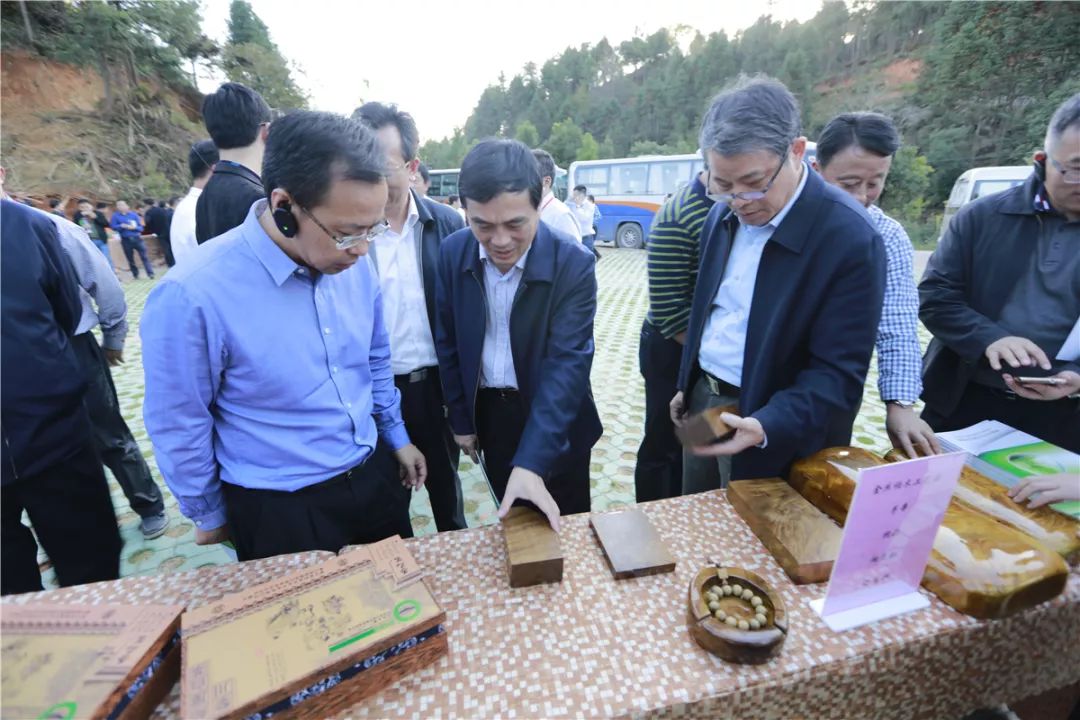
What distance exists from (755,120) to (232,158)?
223 centimetres

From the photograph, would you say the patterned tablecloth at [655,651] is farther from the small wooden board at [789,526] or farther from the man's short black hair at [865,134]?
the man's short black hair at [865,134]

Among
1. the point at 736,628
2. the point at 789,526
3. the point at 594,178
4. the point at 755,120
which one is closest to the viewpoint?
the point at 736,628

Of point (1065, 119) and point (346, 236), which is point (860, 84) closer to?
point (1065, 119)

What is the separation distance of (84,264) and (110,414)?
85 cm

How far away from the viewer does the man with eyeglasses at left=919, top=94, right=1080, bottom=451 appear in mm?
1679

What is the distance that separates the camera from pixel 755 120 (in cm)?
140

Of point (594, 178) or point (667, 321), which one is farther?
point (594, 178)

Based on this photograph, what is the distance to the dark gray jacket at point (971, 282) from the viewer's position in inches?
72.0

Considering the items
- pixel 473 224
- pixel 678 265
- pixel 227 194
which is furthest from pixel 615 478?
pixel 227 194

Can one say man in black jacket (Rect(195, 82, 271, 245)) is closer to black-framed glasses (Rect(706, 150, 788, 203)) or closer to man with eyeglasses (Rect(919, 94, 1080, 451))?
black-framed glasses (Rect(706, 150, 788, 203))

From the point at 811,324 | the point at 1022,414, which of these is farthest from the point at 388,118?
the point at 1022,414

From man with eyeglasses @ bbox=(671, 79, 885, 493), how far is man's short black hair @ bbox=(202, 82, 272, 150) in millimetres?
1979

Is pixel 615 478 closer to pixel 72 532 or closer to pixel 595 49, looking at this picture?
pixel 72 532

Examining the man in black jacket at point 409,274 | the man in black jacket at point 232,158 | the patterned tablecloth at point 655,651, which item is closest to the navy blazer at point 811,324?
the patterned tablecloth at point 655,651
